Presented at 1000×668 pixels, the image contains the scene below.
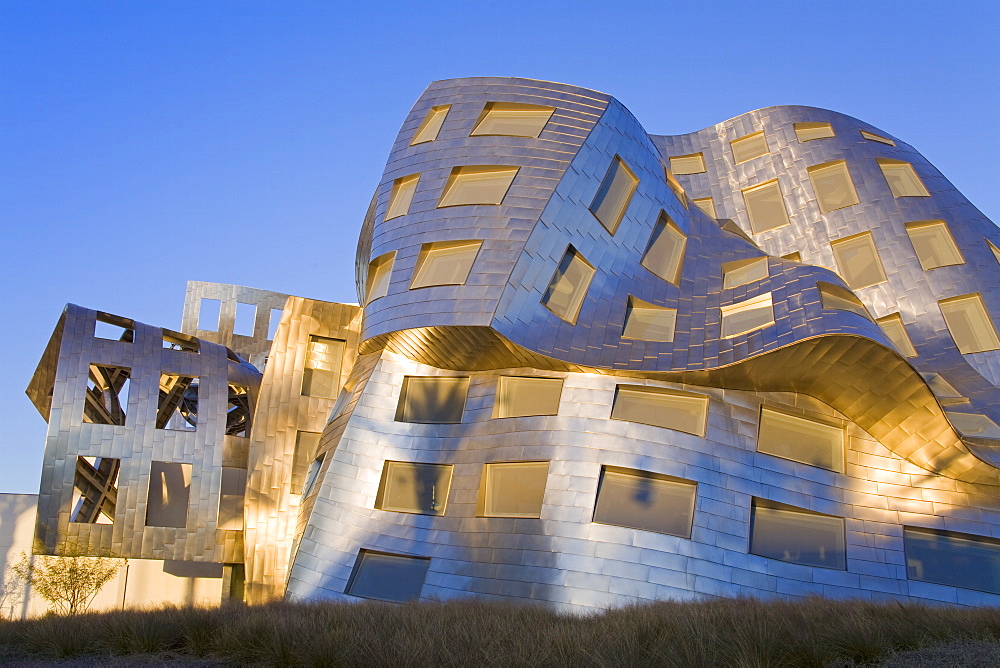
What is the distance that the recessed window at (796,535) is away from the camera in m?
19.5

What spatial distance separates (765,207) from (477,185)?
12481 millimetres

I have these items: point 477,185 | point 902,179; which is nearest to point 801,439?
point 477,185

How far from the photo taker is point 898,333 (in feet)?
86.6

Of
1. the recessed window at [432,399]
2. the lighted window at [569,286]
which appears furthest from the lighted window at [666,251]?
the recessed window at [432,399]

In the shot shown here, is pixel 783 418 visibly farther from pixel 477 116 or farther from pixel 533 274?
pixel 477 116

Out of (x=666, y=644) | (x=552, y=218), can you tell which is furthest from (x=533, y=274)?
(x=666, y=644)

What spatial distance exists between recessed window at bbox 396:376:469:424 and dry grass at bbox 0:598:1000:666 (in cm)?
833

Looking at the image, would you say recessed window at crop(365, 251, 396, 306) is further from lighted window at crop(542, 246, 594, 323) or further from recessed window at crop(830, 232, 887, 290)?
recessed window at crop(830, 232, 887, 290)

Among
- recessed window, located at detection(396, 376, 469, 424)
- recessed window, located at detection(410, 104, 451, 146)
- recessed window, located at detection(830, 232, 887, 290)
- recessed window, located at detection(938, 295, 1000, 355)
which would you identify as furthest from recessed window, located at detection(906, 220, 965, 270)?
recessed window, located at detection(396, 376, 469, 424)

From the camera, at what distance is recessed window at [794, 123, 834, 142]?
31672 millimetres

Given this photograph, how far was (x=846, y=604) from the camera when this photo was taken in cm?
1285

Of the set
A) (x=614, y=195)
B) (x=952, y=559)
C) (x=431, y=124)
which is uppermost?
(x=431, y=124)

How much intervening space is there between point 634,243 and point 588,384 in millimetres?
4991

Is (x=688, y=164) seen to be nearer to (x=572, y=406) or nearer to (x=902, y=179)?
(x=902, y=179)
